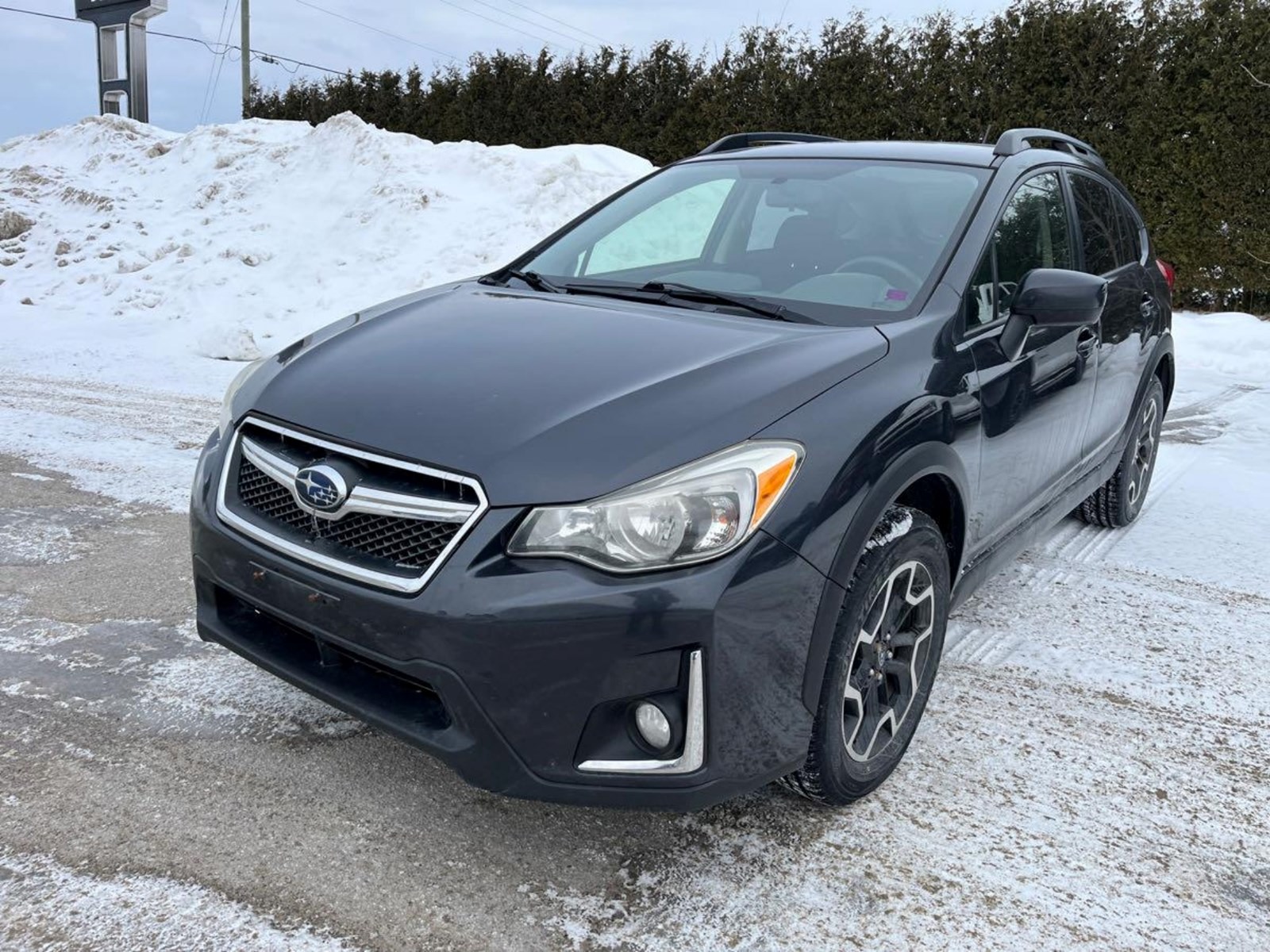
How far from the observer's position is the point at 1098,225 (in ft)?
13.9

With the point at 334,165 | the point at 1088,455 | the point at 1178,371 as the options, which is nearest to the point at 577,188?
the point at 334,165

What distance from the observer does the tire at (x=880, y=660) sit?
2357 mm

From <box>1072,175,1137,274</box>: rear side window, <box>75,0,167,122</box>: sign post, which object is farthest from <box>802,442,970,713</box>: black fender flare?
<box>75,0,167,122</box>: sign post

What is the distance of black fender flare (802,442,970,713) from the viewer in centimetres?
224

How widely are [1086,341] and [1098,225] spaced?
2.60 ft

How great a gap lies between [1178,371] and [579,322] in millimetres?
8431

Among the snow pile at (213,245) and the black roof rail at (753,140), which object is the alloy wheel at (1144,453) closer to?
the black roof rail at (753,140)

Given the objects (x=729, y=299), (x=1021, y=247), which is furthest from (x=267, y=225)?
(x=1021, y=247)

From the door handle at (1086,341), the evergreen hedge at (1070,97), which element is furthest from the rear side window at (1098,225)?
the evergreen hedge at (1070,97)

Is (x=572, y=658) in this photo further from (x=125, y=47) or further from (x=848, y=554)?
(x=125, y=47)

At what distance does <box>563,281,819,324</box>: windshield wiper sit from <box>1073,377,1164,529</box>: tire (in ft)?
7.82

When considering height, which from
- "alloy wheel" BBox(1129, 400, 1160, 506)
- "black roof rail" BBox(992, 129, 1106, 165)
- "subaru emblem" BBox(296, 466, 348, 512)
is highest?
"black roof rail" BBox(992, 129, 1106, 165)

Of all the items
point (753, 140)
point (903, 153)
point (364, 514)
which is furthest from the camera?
point (753, 140)

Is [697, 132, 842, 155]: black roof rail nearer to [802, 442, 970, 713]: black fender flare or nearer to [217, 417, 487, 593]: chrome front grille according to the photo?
[802, 442, 970, 713]: black fender flare
